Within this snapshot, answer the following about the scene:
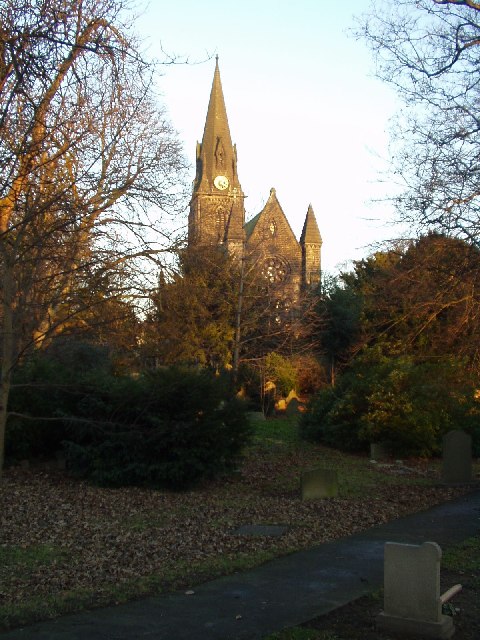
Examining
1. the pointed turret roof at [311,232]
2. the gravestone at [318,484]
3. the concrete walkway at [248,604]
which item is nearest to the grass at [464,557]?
the concrete walkway at [248,604]

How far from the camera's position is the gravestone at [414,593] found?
5.98 meters

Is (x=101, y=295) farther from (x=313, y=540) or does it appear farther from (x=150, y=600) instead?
(x=150, y=600)

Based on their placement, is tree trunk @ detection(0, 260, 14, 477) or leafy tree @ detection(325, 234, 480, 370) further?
leafy tree @ detection(325, 234, 480, 370)

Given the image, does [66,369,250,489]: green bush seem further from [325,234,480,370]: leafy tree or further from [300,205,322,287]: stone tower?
[300,205,322,287]: stone tower

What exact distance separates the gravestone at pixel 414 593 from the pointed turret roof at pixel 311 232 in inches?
2918

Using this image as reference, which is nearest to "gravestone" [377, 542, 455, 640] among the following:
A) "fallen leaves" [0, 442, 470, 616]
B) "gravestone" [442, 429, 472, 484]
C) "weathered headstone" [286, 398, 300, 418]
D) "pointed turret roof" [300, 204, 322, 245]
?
"fallen leaves" [0, 442, 470, 616]

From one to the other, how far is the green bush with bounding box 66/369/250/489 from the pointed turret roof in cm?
6541

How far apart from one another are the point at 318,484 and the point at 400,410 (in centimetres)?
808

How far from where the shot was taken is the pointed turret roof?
3127 inches

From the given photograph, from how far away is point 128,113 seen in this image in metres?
13.5

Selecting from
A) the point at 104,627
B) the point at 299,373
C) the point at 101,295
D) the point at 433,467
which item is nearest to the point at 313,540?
the point at 104,627

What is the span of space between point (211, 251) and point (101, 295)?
3537 mm

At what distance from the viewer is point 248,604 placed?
22.7 feet

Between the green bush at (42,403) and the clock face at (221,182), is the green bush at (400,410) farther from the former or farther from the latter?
the clock face at (221,182)
